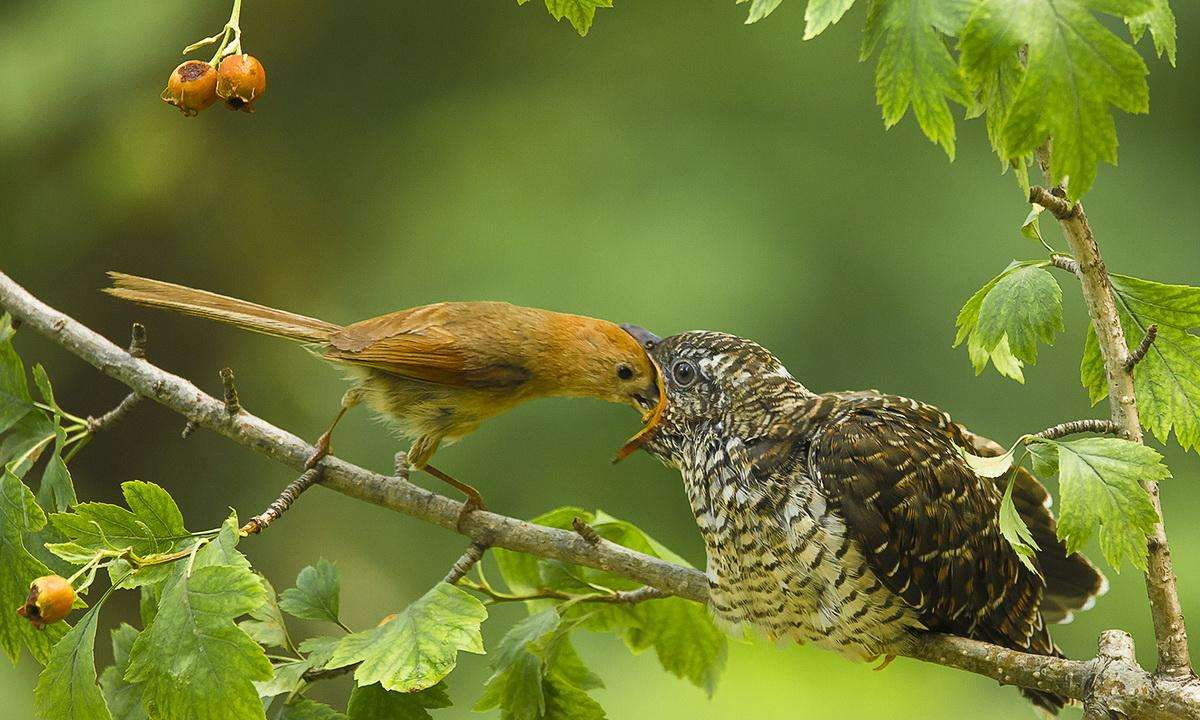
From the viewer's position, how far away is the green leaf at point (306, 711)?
1734 mm

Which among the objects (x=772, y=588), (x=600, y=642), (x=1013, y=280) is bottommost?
(x=600, y=642)

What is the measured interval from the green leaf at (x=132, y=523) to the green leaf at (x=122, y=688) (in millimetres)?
317

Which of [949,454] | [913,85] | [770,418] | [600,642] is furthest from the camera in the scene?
[600,642]

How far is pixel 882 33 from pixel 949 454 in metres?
0.87

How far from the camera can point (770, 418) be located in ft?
7.01

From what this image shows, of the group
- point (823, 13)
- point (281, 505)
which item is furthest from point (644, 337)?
point (823, 13)

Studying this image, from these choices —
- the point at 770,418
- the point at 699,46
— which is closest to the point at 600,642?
the point at 770,418

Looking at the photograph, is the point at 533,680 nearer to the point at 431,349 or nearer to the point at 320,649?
the point at 320,649

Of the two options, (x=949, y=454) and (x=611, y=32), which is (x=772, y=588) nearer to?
(x=949, y=454)

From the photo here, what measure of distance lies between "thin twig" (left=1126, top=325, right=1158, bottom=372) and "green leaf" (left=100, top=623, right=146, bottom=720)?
1.37m

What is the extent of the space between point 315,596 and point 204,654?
1.45ft

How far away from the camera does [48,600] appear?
1386mm

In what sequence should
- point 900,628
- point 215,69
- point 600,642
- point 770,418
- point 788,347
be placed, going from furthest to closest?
point 788,347
point 600,642
point 770,418
point 900,628
point 215,69

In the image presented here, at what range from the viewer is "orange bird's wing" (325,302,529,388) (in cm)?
236
